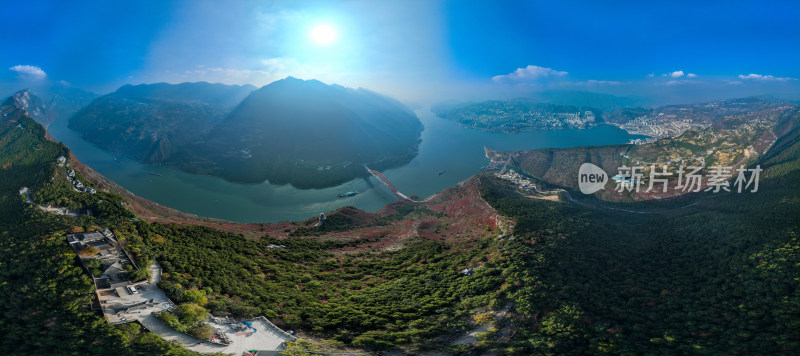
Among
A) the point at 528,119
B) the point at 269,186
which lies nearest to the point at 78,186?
the point at 269,186

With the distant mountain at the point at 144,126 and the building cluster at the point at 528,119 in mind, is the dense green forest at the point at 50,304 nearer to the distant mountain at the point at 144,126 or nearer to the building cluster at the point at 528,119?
the distant mountain at the point at 144,126

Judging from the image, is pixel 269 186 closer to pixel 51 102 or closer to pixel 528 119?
pixel 528 119

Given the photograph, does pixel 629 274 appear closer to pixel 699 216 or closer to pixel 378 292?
pixel 378 292

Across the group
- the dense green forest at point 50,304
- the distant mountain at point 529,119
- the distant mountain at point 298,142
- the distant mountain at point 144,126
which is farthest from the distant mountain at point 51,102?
the distant mountain at point 529,119

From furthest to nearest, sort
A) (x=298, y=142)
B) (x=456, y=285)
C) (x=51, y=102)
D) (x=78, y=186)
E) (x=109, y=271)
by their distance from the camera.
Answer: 1. (x=51, y=102)
2. (x=298, y=142)
3. (x=78, y=186)
4. (x=456, y=285)
5. (x=109, y=271)

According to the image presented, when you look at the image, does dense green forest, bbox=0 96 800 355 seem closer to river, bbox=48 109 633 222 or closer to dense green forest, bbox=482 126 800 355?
dense green forest, bbox=482 126 800 355
